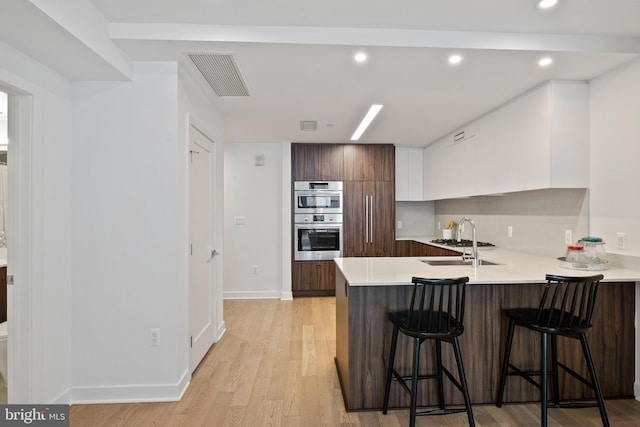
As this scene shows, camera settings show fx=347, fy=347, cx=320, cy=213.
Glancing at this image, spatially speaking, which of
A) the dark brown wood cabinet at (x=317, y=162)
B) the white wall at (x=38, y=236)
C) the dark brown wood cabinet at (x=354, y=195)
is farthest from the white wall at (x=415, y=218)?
the white wall at (x=38, y=236)

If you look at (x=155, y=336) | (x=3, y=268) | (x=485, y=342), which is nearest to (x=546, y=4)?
(x=485, y=342)

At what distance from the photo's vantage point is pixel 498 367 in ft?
7.68

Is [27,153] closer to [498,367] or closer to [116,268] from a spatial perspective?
[116,268]

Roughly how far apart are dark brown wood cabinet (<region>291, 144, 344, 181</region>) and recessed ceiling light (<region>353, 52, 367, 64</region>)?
2.82m

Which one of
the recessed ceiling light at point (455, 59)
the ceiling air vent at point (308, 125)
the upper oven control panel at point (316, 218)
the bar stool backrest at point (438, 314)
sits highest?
the ceiling air vent at point (308, 125)

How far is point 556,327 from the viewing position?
6.57ft

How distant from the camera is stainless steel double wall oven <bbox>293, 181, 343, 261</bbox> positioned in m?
5.18

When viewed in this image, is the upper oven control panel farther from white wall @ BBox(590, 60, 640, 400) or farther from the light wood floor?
white wall @ BBox(590, 60, 640, 400)

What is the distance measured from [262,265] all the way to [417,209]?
2.78 metres

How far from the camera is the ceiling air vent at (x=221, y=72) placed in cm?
236

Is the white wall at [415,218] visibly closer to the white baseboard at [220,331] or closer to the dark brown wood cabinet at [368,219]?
the dark brown wood cabinet at [368,219]

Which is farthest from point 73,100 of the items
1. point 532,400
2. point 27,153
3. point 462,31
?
point 532,400

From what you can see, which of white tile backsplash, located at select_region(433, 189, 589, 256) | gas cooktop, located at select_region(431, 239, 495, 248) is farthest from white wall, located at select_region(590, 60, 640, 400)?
gas cooktop, located at select_region(431, 239, 495, 248)
